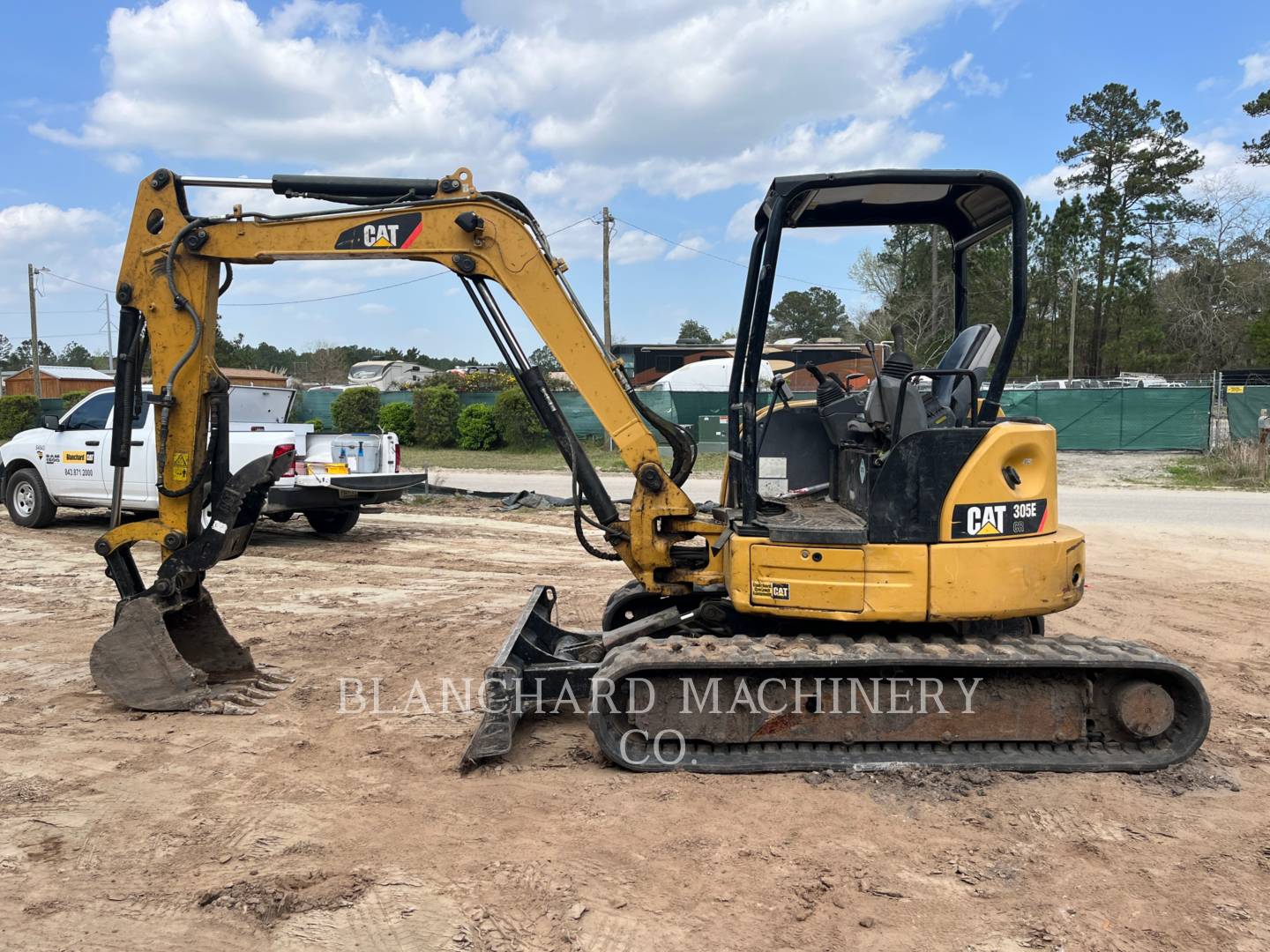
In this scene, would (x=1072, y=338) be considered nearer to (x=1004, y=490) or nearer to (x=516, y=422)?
(x=516, y=422)

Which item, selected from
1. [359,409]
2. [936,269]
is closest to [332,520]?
[936,269]

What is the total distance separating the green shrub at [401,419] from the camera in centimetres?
2977

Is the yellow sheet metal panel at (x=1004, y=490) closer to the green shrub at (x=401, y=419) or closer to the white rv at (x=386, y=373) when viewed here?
the green shrub at (x=401, y=419)

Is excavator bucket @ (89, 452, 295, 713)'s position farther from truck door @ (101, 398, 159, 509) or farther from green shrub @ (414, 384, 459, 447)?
green shrub @ (414, 384, 459, 447)

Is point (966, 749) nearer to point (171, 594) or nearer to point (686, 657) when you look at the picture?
point (686, 657)

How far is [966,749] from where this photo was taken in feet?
14.9

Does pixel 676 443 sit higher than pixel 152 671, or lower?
higher

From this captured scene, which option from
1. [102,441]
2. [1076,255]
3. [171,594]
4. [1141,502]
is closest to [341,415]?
[102,441]

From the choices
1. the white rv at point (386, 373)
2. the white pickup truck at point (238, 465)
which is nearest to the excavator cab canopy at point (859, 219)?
the white pickup truck at point (238, 465)

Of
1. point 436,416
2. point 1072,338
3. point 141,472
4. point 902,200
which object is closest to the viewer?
point 902,200

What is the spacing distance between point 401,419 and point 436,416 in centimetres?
158

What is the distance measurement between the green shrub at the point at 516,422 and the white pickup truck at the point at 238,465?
571 inches

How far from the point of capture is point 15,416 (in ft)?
98.6

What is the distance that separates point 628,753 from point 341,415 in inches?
1074
